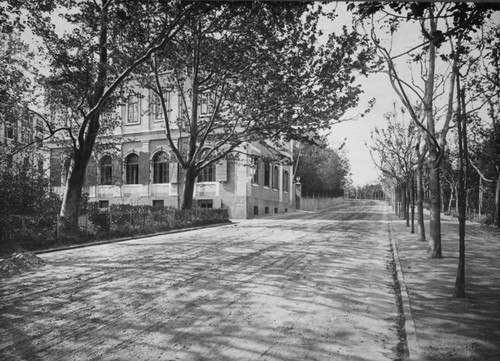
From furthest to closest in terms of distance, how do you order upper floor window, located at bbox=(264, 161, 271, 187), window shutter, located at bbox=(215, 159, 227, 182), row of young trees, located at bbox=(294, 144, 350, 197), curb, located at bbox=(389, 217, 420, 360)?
row of young trees, located at bbox=(294, 144, 350, 197)
upper floor window, located at bbox=(264, 161, 271, 187)
window shutter, located at bbox=(215, 159, 227, 182)
curb, located at bbox=(389, 217, 420, 360)

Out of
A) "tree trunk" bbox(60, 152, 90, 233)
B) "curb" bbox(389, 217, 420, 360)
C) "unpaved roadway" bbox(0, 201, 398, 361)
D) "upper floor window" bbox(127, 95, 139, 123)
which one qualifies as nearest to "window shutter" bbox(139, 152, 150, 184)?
"upper floor window" bbox(127, 95, 139, 123)

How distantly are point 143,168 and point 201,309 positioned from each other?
83.3 feet

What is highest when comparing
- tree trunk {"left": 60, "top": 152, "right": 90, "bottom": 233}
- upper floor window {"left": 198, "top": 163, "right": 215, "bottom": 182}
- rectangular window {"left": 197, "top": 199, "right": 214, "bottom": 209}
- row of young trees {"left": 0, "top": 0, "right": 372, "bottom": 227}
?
row of young trees {"left": 0, "top": 0, "right": 372, "bottom": 227}

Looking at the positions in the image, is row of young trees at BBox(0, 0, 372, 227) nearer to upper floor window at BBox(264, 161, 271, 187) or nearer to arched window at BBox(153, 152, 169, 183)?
arched window at BBox(153, 152, 169, 183)

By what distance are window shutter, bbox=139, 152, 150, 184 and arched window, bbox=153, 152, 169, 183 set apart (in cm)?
61

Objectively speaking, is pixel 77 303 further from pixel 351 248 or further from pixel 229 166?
pixel 229 166

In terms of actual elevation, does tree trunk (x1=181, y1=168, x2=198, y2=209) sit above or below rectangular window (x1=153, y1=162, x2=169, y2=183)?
below

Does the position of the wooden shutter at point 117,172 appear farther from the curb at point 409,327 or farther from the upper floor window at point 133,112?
the curb at point 409,327

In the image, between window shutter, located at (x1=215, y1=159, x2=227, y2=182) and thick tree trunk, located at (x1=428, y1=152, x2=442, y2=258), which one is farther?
window shutter, located at (x1=215, y1=159, x2=227, y2=182)

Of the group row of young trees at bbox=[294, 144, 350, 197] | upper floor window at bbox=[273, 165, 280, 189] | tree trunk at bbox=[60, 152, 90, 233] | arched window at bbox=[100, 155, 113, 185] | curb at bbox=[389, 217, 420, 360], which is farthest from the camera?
row of young trees at bbox=[294, 144, 350, 197]

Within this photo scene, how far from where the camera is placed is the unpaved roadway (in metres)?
3.99

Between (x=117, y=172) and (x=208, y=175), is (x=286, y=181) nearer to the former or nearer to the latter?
(x=208, y=175)

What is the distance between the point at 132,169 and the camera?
30.0 metres

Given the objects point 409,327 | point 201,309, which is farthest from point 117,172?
point 409,327
